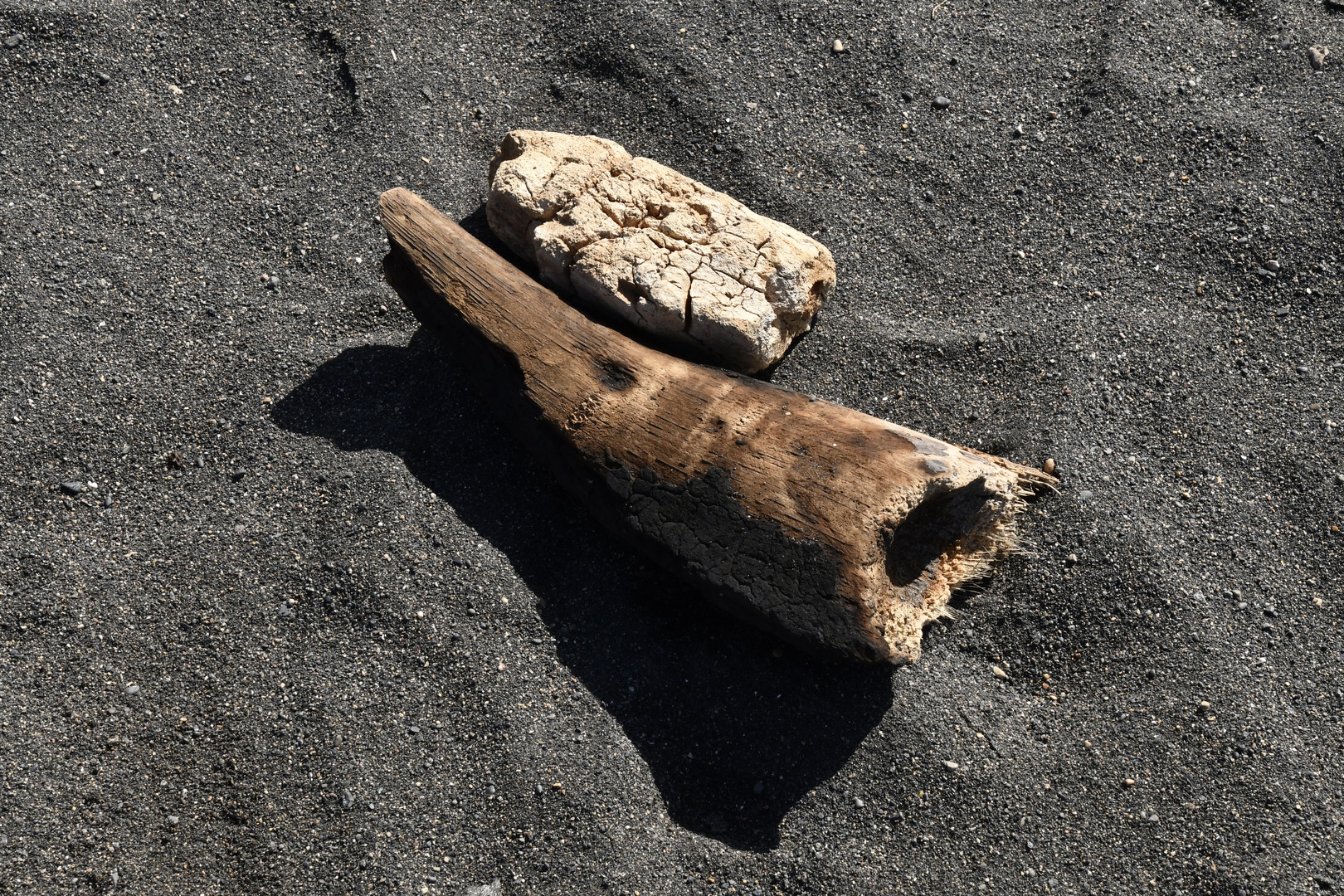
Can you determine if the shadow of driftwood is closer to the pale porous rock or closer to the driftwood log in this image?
the driftwood log

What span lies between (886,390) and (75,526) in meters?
2.54

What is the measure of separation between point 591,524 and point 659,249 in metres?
0.85

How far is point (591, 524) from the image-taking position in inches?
105

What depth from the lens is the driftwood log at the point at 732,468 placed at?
218 centimetres

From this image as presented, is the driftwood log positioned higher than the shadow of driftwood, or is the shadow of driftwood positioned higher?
the driftwood log

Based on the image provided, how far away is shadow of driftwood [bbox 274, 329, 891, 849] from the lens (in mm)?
2480

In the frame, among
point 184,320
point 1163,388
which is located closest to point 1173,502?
point 1163,388

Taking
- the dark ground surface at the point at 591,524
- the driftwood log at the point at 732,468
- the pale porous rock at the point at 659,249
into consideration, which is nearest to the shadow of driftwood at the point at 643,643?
the dark ground surface at the point at 591,524

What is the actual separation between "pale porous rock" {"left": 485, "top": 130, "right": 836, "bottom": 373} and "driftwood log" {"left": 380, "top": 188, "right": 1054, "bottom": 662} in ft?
0.34

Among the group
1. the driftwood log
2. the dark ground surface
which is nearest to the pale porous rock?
the driftwood log

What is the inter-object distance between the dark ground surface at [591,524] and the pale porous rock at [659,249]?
1.12 feet

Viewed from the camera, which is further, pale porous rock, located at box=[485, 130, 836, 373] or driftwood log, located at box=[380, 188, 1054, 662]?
pale porous rock, located at box=[485, 130, 836, 373]

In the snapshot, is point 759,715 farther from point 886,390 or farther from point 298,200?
point 298,200

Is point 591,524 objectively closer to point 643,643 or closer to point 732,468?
point 643,643
